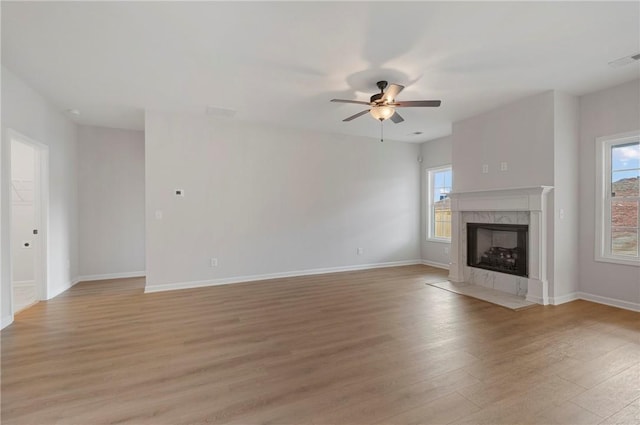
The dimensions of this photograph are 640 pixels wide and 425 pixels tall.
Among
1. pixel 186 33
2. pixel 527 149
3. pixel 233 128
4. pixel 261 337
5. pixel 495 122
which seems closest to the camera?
pixel 186 33

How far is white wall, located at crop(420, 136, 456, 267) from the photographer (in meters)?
6.43

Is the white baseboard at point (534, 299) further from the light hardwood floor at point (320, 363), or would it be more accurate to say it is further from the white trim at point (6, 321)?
the white trim at point (6, 321)

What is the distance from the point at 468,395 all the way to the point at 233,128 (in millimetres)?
4956

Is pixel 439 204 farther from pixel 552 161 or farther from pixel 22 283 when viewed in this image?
pixel 22 283

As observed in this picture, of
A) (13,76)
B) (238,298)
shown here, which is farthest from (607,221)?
(13,76)

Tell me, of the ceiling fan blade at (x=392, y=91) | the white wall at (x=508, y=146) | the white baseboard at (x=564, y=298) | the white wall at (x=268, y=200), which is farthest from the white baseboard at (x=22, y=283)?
the white baseboard at (x=564, y=298)

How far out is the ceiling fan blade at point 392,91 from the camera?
3.15 meters

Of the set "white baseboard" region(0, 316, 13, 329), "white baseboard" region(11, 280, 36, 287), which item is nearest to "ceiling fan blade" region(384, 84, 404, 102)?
"white baseboard" region(0, 316, 13, 329)

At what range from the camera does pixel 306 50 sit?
2.90m

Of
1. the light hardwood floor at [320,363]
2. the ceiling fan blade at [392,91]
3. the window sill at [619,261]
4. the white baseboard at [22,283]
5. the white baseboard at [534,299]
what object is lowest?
the light hardwood floor at [320,363]

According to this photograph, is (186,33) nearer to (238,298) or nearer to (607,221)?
(238,298)

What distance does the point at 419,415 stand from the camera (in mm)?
1789

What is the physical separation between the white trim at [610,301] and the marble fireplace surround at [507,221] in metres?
0.64

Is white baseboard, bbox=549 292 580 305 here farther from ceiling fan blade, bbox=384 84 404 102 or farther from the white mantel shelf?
ceiling fan blade, bbox=384 84 404 102
